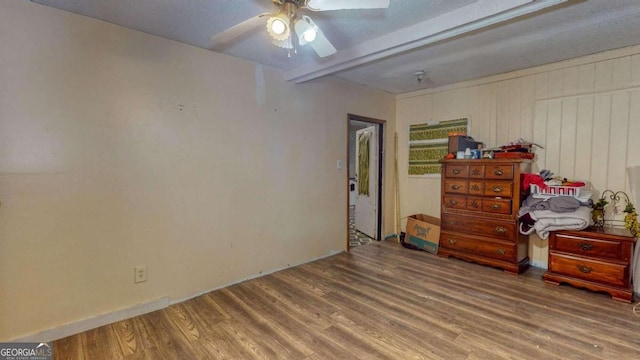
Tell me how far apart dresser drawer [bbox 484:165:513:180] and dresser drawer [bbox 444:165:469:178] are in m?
0.22

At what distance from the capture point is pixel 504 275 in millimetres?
2988

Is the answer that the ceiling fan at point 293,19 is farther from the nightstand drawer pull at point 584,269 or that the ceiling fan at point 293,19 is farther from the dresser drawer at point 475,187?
the nightstand drawer pull at point 584,269

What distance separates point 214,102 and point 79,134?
104 centimetres

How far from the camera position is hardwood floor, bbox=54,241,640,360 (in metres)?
1.80

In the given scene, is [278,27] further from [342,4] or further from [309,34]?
[342,4]

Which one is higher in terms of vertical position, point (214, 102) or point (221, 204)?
point (214, 102)

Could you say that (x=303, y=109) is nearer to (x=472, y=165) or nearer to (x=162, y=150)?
(x=162, y=150)

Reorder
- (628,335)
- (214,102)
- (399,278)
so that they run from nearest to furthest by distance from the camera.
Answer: (628,335) → (214,102) → (399,278)

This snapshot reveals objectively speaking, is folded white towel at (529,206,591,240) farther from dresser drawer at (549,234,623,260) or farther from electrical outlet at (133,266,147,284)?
electrical outlet at (133,266,147,284)

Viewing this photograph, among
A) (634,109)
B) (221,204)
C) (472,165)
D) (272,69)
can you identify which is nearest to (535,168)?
(472,165)

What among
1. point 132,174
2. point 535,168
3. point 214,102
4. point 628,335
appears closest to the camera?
point 628,335

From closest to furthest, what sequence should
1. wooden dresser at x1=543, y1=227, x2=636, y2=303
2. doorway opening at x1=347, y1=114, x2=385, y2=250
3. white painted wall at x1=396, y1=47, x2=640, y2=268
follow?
wooden dresser at x1=543, y1=227, x2=636, y2=303 → white painted wall at x1=396, y1=47, x2=640, y2=268 → doorway opening at x1=347, y1=114, x2=385, y2=250

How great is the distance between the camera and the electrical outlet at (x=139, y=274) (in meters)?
2.26

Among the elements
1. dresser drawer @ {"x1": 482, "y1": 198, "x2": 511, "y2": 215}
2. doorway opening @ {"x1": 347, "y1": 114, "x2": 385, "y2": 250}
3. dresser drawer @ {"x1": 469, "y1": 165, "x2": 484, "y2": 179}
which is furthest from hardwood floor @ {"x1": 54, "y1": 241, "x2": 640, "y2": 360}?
doorway opening @ {"x1": 347, "y1": 114, "x2": 385, "y2": 250}
